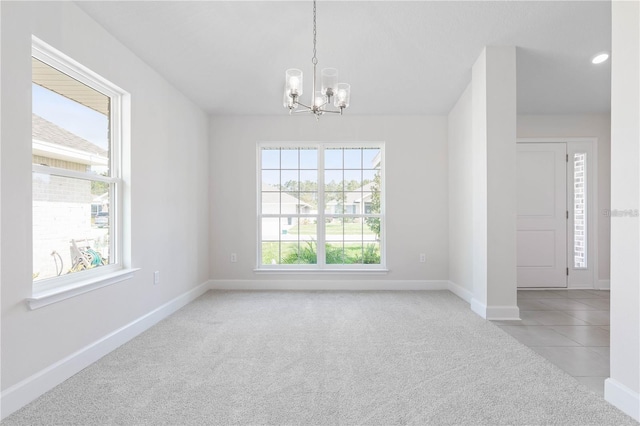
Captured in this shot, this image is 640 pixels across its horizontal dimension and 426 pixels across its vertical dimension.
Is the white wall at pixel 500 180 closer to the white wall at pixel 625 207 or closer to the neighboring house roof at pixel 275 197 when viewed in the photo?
the white wall at pixel 625 207

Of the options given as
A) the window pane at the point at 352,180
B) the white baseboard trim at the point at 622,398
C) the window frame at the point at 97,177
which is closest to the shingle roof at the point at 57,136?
the window frame at the point at 97,177

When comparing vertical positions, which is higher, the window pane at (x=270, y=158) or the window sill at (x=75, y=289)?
the window pane at (x=270, y=158)

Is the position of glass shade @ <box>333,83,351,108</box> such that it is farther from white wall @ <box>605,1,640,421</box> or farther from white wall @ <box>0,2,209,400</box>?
white wall @ <box>0,2,209,400</box>

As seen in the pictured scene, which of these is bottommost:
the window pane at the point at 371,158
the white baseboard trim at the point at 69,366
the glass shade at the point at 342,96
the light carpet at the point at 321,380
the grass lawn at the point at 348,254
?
the light carpet at the point at 321,380

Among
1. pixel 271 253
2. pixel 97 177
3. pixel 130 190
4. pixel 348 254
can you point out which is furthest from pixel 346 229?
pixel 97 177

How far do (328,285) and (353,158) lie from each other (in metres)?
1.82

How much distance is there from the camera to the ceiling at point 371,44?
2.93 m

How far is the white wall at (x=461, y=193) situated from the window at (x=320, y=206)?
0.95m

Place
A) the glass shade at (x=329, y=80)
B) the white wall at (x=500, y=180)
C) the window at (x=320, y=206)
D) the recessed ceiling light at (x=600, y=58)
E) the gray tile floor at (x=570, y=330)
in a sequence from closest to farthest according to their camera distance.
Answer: the gray tile floor at (x=570, y=330) < the glass shade at (x=329, y=80) < the white wall at (x=500, y=180) < the recessed ceiling light at (x=600, y=58) < the window at (x=320, y=206)

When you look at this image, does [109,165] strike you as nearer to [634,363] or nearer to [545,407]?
[545,407]

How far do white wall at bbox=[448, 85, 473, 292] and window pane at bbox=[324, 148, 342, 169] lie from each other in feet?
4.94

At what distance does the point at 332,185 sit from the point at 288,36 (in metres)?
2.16

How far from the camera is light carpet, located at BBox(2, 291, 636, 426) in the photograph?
1779 millimetres

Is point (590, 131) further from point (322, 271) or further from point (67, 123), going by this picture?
point (67, 123)
